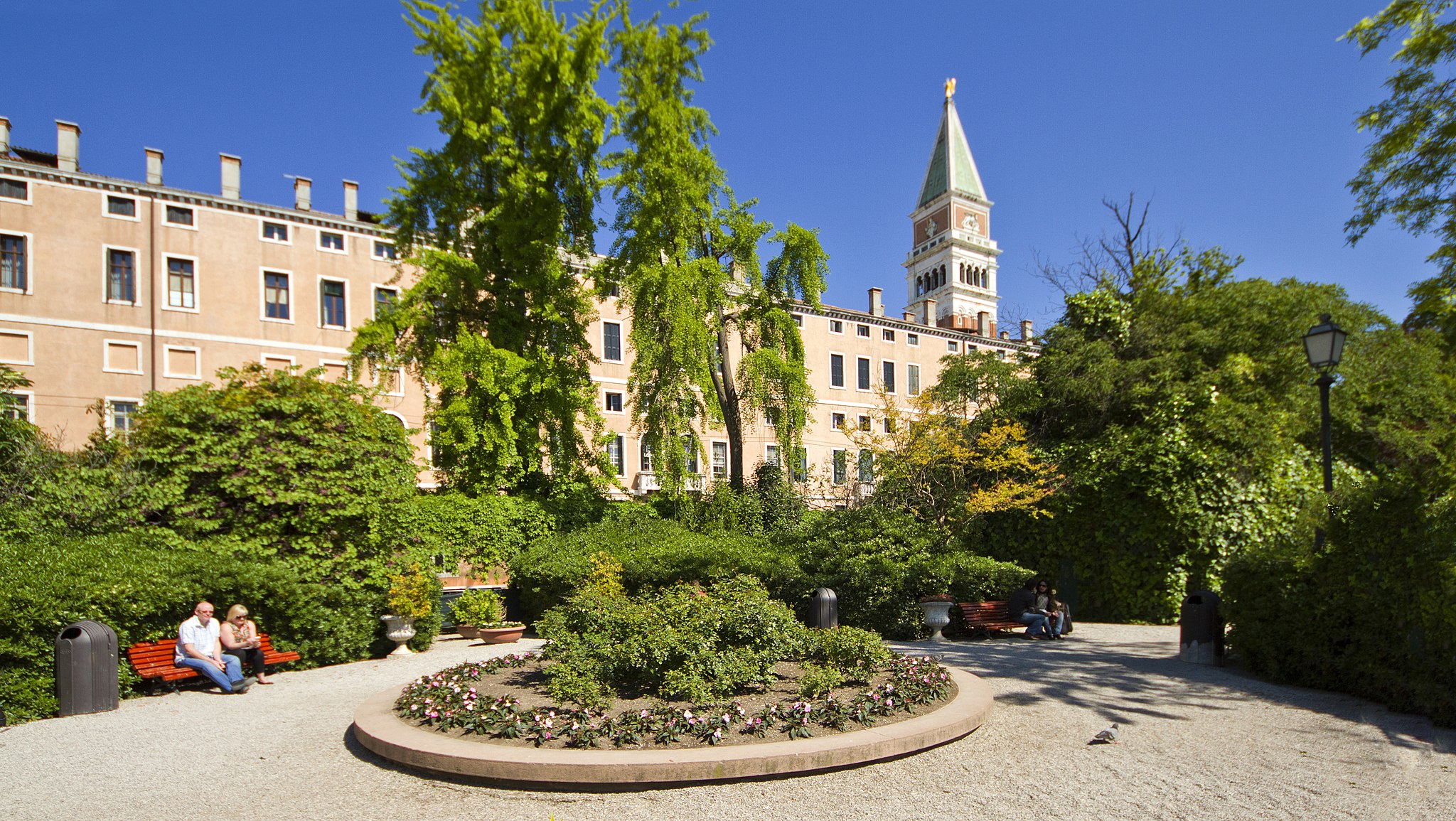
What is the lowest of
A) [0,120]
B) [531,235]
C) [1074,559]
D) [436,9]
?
[1074,559]

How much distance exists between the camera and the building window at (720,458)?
43.2 m

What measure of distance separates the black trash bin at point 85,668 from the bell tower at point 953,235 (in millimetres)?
90710

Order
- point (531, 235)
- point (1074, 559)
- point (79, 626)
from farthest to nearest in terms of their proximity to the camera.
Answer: point (531, 235)
point (1074, 559)
point (79, 626)

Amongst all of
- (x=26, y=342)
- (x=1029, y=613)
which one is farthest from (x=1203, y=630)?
(x=26, y=342)

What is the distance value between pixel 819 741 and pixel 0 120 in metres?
40.0

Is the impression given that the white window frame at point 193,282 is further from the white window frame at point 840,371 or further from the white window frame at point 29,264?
the white window frame at point 840,371

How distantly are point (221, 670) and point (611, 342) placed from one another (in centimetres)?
3272

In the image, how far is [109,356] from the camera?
1238 inches

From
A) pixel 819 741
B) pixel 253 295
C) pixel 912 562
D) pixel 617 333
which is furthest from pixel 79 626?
pixel 617 333

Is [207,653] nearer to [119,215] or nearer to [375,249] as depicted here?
[119,215]

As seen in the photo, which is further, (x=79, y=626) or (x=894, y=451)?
(x=894, y=451)

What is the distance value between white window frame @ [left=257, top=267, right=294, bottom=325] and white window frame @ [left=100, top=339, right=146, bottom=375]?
14.0 feet

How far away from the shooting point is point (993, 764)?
242 inches

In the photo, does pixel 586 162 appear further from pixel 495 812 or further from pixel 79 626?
pixel 495 812
